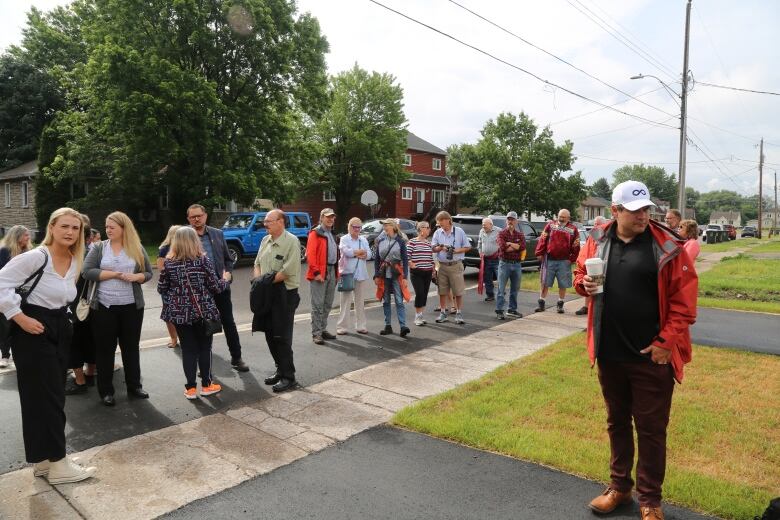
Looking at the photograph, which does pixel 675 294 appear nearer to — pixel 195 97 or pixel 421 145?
pixel 195 97

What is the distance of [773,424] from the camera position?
4.71 m

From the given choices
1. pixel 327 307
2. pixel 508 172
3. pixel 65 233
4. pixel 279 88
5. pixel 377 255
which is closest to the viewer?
pixel 65 233

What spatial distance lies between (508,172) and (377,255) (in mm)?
42724

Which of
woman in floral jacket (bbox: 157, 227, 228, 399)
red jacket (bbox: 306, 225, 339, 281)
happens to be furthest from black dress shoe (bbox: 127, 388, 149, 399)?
red jacket (bbox: 306, 225, 339, 281)

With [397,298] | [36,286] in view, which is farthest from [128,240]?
[397,298]

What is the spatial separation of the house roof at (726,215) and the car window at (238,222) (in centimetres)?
16433

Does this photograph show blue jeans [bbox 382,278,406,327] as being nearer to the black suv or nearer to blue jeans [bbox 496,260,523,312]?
blue jeans [bbox 496,260,523,312]

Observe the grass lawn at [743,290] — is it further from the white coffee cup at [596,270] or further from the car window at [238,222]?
the car window at [238,222]

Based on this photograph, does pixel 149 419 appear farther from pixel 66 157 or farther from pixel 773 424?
pixel 66 157

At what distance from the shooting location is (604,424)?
4.64 metres

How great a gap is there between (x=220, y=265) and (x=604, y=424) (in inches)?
184

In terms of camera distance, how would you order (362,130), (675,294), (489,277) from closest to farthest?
(675,294)
(489,277)
(362,130)

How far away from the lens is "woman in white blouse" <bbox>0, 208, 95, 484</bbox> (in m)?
3.52

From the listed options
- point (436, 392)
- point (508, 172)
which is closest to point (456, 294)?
point (436, 392)
